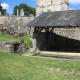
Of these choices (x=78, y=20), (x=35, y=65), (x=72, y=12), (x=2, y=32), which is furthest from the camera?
(x=2, y=32)

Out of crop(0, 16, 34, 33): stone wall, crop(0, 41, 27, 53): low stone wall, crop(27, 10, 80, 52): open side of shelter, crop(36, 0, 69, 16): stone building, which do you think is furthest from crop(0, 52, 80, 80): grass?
crop(36, 0, 69, 16): stone building

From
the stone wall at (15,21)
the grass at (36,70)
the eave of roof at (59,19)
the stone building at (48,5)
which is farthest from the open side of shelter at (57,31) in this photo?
the stone building at (48,5)

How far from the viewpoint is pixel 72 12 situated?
1720cm

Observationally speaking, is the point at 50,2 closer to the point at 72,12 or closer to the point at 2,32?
the point at 2,32

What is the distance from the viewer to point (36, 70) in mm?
10297

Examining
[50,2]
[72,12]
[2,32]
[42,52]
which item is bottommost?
[42,52]

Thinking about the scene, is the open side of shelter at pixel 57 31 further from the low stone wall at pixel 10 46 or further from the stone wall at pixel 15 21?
the stone wall at pixel 15 21

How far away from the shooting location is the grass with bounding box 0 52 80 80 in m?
9.18

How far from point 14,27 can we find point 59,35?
5.50 m

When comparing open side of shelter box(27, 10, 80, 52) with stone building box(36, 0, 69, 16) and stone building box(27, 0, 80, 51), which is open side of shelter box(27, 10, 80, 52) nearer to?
stone building box(27, 0, 80, 51)

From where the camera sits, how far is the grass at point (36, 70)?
9.18m

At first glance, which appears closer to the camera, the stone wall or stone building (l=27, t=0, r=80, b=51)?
stone building (l=27, t=0, r=80, b=51)

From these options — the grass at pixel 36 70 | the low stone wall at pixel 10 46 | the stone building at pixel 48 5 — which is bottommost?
the grass at pixel 36 70

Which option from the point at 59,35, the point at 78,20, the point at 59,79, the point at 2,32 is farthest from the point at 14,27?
the point at 59,79
